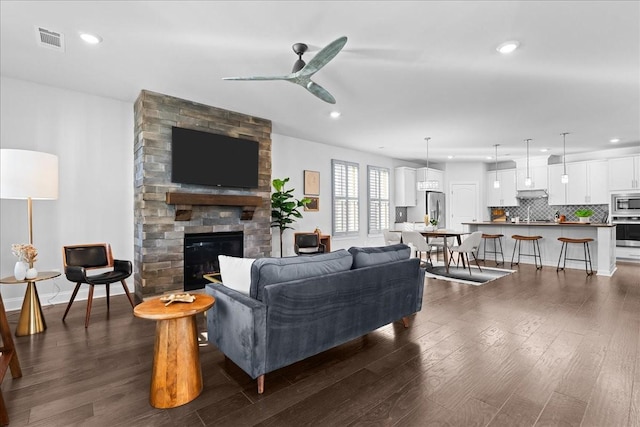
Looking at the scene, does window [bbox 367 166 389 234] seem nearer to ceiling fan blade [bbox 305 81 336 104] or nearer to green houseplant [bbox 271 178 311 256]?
green houseplant [bbox 271 178 311 256]

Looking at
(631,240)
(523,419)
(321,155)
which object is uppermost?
(321,155)

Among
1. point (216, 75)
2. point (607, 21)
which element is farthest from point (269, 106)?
point (607, 21)

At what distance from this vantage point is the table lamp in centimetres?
308

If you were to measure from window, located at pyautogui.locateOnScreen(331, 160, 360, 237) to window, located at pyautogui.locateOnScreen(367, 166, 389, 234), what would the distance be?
21.6 inches

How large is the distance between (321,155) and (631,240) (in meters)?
6.95

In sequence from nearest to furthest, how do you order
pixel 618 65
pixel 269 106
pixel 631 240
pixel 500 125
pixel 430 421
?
pixel 430 421
pixel 618 65
pixel 269 106
pixel 500 125
pixel 631 240

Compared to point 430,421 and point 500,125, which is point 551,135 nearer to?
point 500,125

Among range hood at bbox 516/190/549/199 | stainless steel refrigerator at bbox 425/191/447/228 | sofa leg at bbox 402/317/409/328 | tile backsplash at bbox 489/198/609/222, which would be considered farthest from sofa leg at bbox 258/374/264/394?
tile backsplash at bbox 489/198/609/222

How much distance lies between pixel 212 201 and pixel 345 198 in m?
3.74

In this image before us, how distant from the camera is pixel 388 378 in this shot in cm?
223

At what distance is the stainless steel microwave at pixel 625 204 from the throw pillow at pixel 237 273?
8.64 metres

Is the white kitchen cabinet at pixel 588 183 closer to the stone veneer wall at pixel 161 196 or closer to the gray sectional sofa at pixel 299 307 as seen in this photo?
the gray sectional sofa at pixel 299 307

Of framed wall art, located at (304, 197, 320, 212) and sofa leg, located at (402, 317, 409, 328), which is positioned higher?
framed wall art, located at (304, 197, 320, 212)

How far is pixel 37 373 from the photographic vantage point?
232cm
